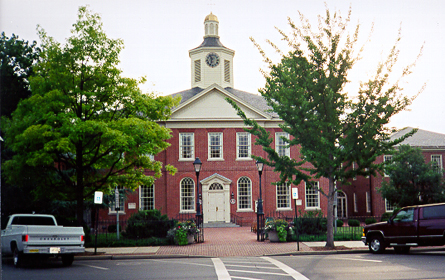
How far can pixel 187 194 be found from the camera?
115 ft

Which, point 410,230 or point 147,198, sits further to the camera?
point 147,198

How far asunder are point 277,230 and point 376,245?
5.31 metres

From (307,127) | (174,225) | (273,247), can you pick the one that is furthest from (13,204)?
(307,127)

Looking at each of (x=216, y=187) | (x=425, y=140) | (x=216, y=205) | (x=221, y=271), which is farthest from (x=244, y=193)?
(x=221, y=271)

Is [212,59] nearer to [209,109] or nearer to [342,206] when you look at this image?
[209,109]

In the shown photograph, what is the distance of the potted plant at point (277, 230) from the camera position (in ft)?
68.0

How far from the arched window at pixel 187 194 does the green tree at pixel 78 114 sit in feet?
52.6

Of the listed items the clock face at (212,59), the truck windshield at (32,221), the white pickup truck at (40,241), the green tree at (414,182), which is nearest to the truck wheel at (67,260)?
the white pickup truck at (40,241)

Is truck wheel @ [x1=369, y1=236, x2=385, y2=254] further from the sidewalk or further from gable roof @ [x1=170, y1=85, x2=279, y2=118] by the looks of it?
gable roof @ [x1=170, y1=85, x2=279, y2=118]

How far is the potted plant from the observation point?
20719 mm

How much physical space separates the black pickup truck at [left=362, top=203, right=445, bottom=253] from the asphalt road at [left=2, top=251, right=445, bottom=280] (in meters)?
0.82

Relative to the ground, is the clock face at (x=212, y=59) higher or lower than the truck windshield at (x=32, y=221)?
higher

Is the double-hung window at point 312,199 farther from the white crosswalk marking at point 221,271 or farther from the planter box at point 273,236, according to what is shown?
the white crosswalk marking at point 221,271

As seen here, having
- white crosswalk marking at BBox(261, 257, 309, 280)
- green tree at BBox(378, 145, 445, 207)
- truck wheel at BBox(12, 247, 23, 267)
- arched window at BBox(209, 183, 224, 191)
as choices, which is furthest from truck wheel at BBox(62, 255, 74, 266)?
green tree at BBox(378, 145, 445, 207)
